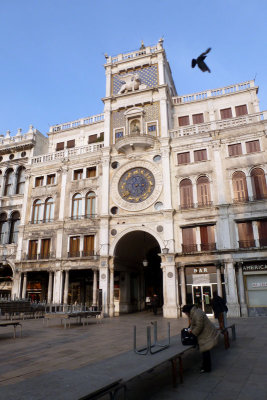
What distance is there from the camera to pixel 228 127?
25.8 metres

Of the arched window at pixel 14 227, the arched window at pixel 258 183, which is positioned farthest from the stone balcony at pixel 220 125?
the arched window at pixel 14 227

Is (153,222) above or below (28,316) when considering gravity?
above

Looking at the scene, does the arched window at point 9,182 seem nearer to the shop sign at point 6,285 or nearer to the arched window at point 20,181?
the arched window at point 20,181

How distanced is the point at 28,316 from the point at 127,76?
25337 mm

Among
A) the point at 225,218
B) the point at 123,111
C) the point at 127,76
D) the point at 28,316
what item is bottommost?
the point at 28,316

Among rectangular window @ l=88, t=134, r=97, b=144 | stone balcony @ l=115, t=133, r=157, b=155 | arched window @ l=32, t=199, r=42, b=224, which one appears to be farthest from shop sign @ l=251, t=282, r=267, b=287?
rectangular window @ l=88, t=134, r=97, b=144

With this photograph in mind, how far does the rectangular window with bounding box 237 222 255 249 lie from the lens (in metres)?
22.8

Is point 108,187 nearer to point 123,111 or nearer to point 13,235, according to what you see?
point 123,111

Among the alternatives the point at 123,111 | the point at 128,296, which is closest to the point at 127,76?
the point at 123,111

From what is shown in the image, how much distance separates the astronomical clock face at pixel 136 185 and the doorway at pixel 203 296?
9.01 m

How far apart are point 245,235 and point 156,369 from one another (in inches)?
689

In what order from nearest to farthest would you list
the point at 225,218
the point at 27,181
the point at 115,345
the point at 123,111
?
the point at 115,345, the point at 225,218, the point at 123,111, the point at 27,181

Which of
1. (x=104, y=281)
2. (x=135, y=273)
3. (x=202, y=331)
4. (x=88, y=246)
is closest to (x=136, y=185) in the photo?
(x=88, y=246)

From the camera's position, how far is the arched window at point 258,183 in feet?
76.7
